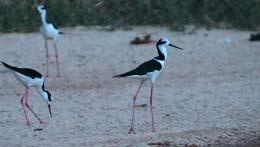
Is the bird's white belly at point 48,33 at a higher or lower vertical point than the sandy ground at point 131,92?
higher

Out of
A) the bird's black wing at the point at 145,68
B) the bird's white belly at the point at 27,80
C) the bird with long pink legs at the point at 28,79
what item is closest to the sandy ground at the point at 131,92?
the bird with long pink legs at the point at 28,79

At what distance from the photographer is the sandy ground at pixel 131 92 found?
35.3ft

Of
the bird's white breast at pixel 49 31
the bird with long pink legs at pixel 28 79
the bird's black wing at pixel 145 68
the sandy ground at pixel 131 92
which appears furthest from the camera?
the bird's white breast at pixel 49 31

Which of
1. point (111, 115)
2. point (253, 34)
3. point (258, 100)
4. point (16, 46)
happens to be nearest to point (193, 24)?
point (253, 34)

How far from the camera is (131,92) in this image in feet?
44.0

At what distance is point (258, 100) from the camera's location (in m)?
12.9

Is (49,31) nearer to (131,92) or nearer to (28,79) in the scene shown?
(131,92)

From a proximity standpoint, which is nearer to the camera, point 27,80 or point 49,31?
point 27,80

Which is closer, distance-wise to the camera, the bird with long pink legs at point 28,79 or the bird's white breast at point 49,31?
the bird with long pink legs at point 28,79

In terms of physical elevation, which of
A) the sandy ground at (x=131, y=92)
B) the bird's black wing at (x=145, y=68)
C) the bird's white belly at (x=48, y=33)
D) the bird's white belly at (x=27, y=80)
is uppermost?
the bird's black wing at (x=145, y=68)

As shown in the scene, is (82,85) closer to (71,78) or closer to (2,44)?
(71,78)

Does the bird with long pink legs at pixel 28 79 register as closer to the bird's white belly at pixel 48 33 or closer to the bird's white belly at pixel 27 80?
the bird's white belly at pixel 27 80

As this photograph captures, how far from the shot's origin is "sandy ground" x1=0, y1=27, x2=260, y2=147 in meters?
10.8

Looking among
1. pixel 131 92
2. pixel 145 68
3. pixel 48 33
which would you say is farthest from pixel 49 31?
pixel 145 68
